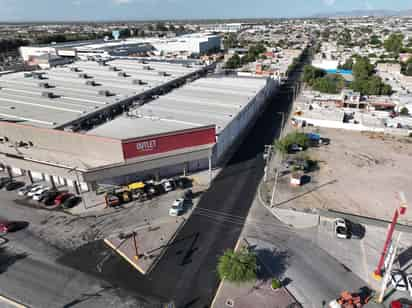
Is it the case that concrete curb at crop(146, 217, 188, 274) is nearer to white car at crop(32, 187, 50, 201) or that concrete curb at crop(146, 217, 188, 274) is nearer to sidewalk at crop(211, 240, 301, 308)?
sidewalk at crop(211, 240, 301, 308)

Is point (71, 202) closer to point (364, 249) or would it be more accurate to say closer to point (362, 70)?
point (364, 249)

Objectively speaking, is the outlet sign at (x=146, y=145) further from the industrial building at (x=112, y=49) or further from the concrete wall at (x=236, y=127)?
the industrial building at (x=112, y=49)

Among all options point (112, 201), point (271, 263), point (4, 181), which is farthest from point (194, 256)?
point (4, 181)

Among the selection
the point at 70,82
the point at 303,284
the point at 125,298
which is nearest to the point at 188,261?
the point at 125,298

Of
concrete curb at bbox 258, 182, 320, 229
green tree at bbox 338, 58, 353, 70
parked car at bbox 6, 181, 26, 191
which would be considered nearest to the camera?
concrete curb at bbox 258, 182, 320, 229

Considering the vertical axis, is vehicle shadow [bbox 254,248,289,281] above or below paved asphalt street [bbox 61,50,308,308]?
below

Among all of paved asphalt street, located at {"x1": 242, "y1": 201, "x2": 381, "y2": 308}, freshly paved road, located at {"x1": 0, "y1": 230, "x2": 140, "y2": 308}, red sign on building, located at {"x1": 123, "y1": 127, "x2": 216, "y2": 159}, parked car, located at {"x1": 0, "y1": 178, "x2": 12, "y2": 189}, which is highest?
red sign on building, located at {"x1": 123, "y1": 127, "x2": 216, "y2": 159}

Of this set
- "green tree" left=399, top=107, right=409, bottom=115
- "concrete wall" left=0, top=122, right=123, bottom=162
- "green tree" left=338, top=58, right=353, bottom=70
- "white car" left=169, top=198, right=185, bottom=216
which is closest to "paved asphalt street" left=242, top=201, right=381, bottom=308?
"white car" left=169, top=198, right=185, bottom=216
